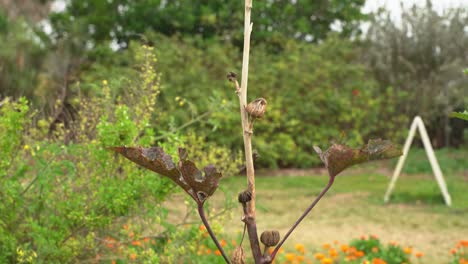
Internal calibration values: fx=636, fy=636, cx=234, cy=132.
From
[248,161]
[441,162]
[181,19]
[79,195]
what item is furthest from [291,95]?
[248,161]

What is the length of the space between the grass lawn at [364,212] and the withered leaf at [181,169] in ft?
6.21

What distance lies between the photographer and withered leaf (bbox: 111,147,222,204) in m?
1.21

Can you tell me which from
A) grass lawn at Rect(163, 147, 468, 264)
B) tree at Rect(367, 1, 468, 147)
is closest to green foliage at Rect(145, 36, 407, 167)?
tree at Rect(367, 1, 468, 147)

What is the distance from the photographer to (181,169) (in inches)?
47.8

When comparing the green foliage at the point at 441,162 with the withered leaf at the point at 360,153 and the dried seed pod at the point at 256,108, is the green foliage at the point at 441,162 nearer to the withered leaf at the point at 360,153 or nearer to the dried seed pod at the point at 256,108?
the withered leaf at the point at 360,153

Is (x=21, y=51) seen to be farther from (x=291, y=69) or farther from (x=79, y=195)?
(x=79, y=195)

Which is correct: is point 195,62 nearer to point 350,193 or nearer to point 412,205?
point 350,193

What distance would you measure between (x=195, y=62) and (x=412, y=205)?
5253 mm

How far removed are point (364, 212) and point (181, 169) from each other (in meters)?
5.97

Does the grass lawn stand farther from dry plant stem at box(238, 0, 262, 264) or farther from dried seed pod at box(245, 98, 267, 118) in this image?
dried seed pod at box(245, 98, 267, 118)

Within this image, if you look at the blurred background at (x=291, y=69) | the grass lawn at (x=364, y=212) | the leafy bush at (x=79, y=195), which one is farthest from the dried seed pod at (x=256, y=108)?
the blurred background at (x=291, y=69)

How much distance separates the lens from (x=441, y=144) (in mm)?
13727

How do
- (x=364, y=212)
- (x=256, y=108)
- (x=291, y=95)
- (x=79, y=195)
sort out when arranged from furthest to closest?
1. (x=291, y=95)
2. (x=364, y=212)
3. (x=79, y=195)
4. (x=256, y=108)

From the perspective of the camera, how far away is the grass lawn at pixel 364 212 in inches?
214
